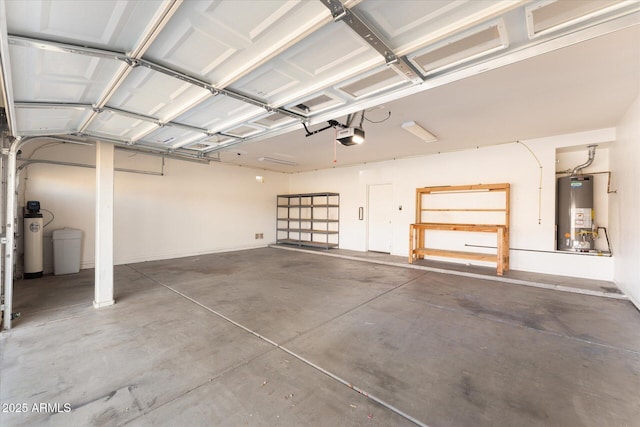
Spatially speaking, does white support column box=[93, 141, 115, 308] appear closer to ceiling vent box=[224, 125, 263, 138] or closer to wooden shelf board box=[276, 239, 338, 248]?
ceiling vent box=[224, 125, 263, 138]

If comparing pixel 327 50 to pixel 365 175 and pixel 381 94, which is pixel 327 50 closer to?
pixel 381 94

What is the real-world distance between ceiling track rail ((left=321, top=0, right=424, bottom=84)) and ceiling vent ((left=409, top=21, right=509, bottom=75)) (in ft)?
0.19

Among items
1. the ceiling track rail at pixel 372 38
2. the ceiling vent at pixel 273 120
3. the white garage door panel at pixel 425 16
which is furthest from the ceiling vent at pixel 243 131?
the white garage door panel at pixel 425 16

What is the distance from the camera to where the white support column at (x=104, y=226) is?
329 cm

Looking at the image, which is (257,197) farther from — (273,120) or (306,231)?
(273,120)

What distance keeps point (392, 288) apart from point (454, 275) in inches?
64.0

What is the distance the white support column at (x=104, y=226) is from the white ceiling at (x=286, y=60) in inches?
12.5

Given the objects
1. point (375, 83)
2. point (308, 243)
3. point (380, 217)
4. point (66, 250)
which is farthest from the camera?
point (308, 243)

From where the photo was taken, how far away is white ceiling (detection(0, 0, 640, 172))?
1295 millimetres

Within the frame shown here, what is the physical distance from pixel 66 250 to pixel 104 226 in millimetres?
2503

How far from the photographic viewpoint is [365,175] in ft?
24.0

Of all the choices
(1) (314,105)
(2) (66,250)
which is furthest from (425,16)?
(2) (66,250)

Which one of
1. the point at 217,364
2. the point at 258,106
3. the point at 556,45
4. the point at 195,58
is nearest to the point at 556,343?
the point at 556,45

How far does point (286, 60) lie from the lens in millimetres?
1659
